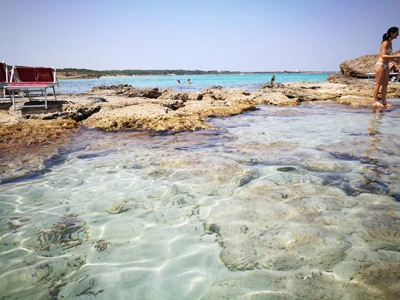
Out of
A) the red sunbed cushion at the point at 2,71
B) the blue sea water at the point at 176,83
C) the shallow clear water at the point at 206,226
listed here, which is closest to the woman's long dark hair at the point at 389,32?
the shallow clear water at the point at 206,226

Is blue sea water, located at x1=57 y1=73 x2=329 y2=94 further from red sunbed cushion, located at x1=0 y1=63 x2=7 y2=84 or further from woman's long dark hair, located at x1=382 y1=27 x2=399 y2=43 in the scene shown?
woman's long dark hair, located at x1=382 y1=27 x2=399 y2=43

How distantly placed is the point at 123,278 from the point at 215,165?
1888mm

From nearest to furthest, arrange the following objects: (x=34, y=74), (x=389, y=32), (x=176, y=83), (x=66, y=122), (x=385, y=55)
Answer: (x=66, y=122), (x=389, y=32), (x=385, y=55), (x=34, y=74), (x=176, y=83)

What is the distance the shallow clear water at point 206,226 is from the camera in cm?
Result: 139

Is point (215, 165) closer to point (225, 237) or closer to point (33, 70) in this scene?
point (225, 237)

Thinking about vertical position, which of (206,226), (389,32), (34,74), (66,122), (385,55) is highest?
(389,32)

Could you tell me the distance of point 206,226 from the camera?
1.94 meters

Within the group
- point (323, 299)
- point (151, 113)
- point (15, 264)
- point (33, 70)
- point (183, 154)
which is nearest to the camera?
point (323, 299)

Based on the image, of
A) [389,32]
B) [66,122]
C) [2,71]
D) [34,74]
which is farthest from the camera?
[34,74]

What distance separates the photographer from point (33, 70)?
26.6 ft

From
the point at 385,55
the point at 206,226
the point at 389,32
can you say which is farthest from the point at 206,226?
the point at 389,32

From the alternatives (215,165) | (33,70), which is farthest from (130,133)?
(33,70)

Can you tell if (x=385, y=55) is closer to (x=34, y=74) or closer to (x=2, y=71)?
(x=34, y=74)

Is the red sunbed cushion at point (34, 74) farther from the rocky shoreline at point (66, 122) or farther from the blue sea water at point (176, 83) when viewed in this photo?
the blue sea water at point (176, 83)
